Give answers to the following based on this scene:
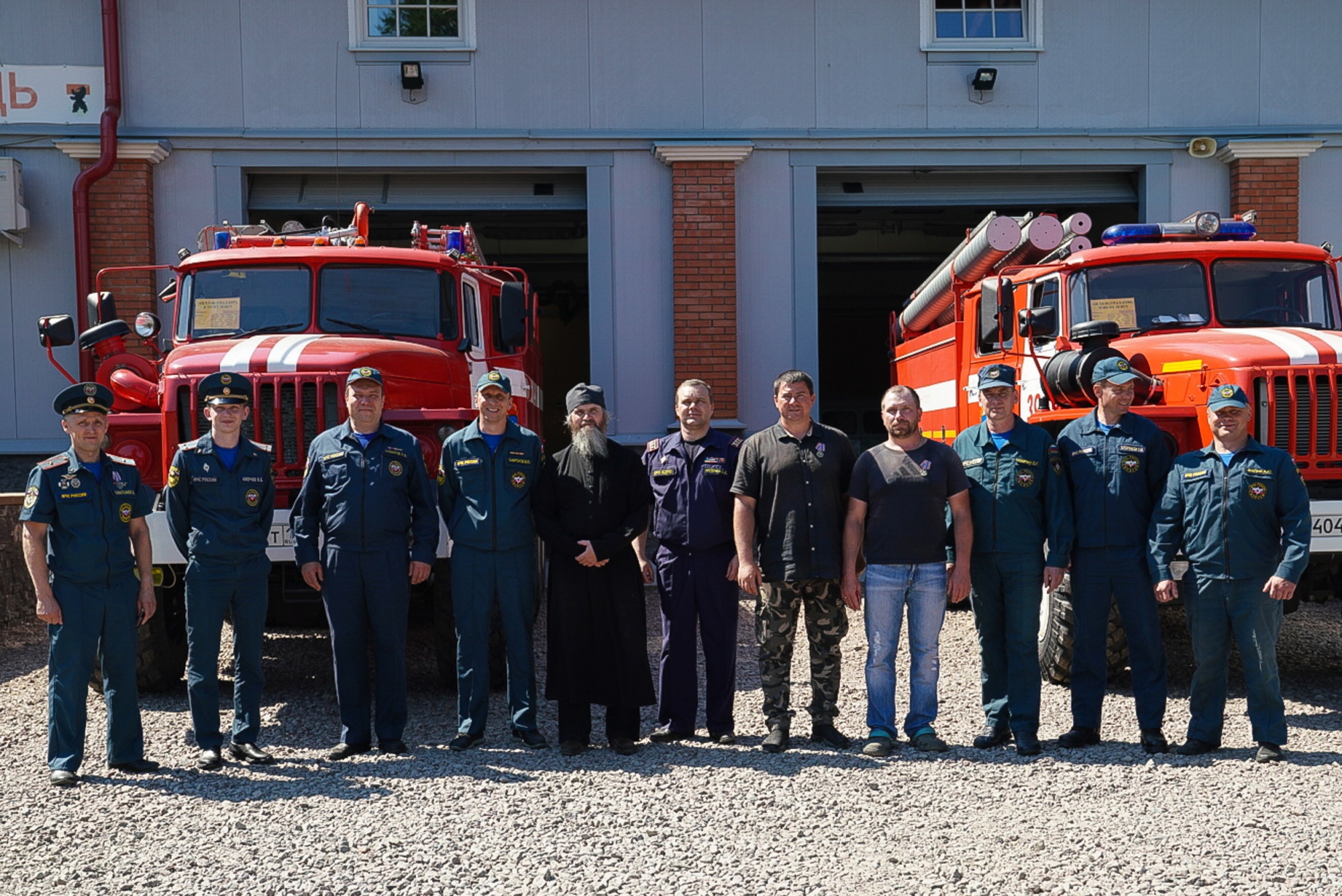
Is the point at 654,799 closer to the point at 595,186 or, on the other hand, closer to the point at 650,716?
the point at 650,716

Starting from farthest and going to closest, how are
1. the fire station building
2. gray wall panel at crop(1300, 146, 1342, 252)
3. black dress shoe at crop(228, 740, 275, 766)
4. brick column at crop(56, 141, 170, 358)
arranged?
gray wall panel at crop(1300, 146, 1342, 252), the fire station building, brick column at crop(56, 141, 170, 358), black dress shoe at crop(228, 740, 275, 766)

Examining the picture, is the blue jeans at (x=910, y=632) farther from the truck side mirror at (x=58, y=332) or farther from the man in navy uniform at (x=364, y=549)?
the truck side mirror at (x=58, y=332)

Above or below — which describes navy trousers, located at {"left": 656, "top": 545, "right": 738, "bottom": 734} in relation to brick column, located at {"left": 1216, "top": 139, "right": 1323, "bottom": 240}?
below

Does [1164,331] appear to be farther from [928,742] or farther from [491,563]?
[491,563]

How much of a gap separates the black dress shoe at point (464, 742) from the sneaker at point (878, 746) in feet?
5.91

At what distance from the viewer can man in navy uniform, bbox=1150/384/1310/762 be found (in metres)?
5.39

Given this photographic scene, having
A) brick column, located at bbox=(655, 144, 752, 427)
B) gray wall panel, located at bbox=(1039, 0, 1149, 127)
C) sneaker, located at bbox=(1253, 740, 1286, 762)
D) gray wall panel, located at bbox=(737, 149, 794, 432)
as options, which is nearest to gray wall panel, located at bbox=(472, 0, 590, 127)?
brick column, located at bbox=(655, 144, 752, 427)

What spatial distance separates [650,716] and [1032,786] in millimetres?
2170

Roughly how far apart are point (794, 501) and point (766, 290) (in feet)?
21.3

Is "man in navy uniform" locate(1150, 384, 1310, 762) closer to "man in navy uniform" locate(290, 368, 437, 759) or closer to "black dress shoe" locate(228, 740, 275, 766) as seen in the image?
"man in navy uniform" locate(290, 368, 437, 759)

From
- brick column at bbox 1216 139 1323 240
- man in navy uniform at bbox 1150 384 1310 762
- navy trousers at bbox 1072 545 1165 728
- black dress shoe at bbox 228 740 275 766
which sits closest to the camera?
man in navy uniform at bbox 1150 384 1310 762

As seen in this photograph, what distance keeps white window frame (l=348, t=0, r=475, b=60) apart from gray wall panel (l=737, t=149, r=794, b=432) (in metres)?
3.08

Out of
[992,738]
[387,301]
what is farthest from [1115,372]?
[387,301]

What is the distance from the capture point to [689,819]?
460 centimetres
